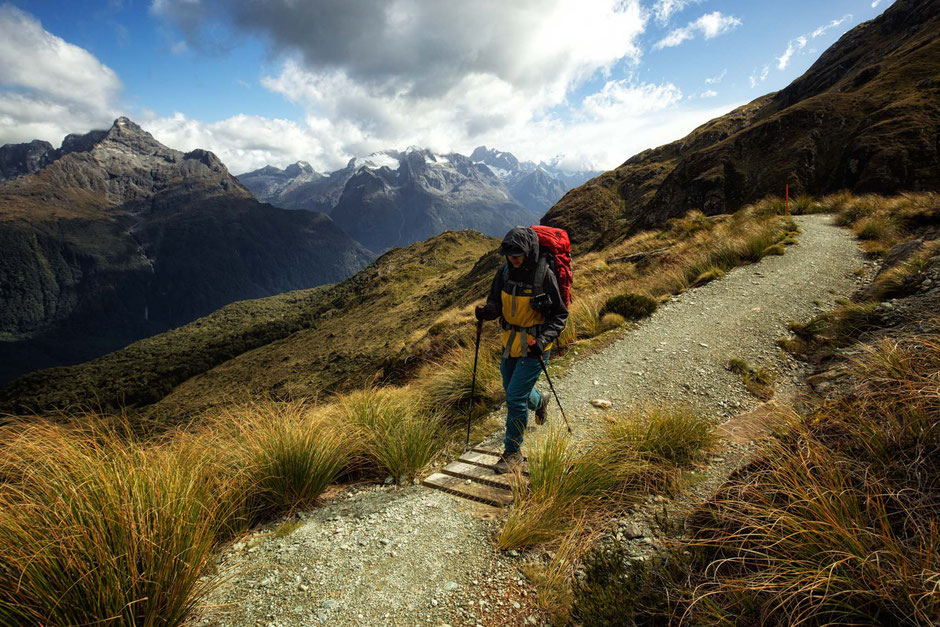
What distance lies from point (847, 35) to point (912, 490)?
10687 centimetres

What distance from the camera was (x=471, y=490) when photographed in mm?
3791

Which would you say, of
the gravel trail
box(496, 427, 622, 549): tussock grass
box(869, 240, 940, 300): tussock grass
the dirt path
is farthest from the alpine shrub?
box(496, 427, 622, 549): tussock grass

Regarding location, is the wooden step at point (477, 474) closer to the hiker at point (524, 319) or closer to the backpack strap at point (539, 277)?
the hiker at point (524, 319)

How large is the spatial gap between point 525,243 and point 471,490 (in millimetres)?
2624

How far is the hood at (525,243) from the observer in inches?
157

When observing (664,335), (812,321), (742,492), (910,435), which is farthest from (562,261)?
(812,321)

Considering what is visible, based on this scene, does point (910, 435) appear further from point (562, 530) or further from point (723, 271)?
point (723, 271)

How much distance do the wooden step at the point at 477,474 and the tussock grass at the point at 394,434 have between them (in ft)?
1.32

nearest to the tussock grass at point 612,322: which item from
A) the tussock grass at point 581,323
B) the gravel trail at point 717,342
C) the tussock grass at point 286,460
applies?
the tussock grass at point 581,323

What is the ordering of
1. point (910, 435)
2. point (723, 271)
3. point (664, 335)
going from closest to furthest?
point (910, 435), point (664, 335), point (723, 271)

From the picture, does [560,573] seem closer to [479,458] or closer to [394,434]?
[479,458]

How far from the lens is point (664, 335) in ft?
24.4

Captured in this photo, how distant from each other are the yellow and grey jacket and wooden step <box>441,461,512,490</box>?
132 cm

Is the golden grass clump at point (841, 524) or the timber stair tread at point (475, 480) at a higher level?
the golden grass clump at point (841, 524)
